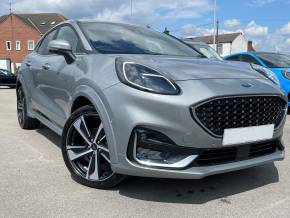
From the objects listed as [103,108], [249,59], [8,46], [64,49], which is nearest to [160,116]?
[103,108]

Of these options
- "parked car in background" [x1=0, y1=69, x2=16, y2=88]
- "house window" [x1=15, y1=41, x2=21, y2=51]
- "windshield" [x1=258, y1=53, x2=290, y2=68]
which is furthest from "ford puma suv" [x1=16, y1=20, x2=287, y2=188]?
"house window" [x1=15, y1=41, x2=21, y2=51]

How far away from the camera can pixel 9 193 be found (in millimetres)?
→ 3316

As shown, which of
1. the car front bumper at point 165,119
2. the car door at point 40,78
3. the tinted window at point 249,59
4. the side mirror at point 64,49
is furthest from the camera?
the tinted window at point 249,59

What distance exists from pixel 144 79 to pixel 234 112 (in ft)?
2.36

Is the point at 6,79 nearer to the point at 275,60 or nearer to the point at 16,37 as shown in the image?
the point at 275,60

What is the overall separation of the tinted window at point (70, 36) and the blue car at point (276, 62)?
469cm

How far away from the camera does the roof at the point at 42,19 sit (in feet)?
193

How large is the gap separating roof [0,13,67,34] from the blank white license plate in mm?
57856

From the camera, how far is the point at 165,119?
288 cm

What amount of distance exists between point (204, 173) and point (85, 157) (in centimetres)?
116

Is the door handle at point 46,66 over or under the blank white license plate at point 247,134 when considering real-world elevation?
over

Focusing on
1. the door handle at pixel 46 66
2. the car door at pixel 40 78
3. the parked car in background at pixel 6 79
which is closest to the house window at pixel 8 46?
the parked car in background at pixel 6 79

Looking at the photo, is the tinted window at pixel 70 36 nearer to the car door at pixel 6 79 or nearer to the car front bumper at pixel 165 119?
the car front bumper at pixel 165 119

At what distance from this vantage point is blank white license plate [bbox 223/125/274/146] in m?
2.99
